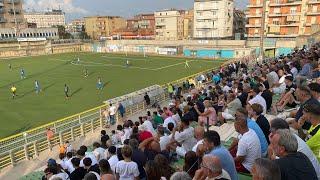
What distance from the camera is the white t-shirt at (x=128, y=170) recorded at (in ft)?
21.6

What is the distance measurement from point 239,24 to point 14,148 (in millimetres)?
112204

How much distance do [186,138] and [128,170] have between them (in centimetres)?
242

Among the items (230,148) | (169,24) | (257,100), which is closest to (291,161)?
(230,148)

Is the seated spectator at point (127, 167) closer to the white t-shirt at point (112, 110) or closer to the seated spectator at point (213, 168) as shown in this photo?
the seated spectator at point (213, 168)

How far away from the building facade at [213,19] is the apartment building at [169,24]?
15017mm

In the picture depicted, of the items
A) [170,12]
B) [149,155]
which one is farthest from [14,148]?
[170,12]

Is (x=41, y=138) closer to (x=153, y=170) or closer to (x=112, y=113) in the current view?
(x=112, y=113)

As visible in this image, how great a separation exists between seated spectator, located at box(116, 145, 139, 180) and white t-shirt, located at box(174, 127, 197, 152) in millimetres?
2164

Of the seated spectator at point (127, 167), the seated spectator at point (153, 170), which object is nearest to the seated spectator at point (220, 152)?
the seated spectator at point (153, 170)

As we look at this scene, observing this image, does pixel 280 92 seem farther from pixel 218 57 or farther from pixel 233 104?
pixel 218 57

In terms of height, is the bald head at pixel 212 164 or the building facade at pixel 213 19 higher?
the building facade at pixel 213 19

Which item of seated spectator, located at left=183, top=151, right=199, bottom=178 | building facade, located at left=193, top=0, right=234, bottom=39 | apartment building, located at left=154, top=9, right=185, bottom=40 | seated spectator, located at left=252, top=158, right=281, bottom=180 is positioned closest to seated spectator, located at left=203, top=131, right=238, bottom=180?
seated spectator, located at left=183, top=151, right=199, bottom=178

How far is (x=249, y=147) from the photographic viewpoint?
600cm

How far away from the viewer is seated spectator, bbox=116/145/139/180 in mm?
6578
